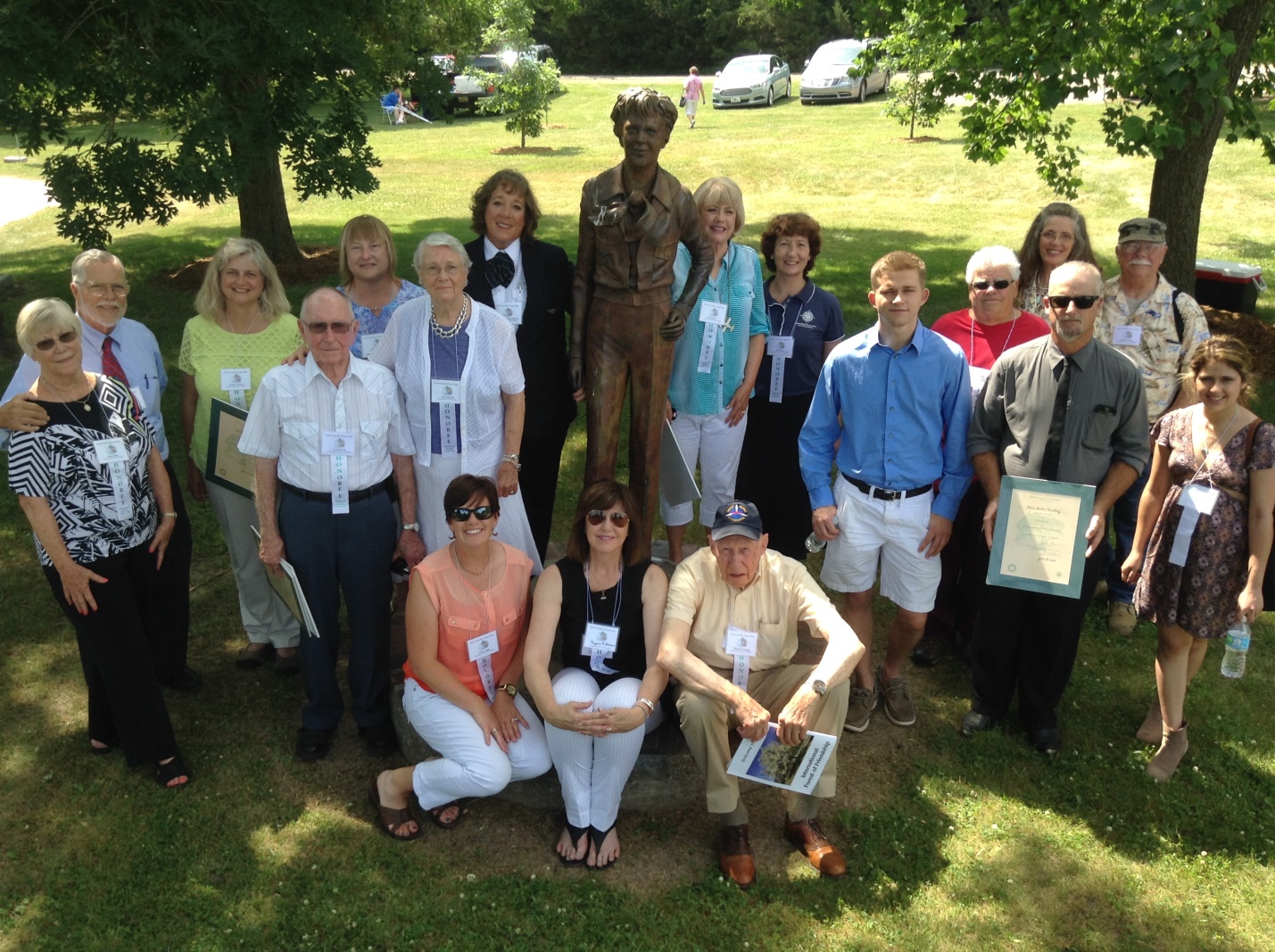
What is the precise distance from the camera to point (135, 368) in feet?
15.0

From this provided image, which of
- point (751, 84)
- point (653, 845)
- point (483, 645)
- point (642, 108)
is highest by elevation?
point (751, 84)

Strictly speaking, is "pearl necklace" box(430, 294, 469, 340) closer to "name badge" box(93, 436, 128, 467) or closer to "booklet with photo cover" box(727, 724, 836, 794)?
"name badge" box(93, 436, 128, 467)

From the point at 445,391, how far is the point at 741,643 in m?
1.60

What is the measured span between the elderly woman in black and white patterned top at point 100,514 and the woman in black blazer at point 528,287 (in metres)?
1.59

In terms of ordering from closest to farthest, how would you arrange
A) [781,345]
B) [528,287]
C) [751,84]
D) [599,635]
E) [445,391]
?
[599,635]
[445,391]
[528,287]
[781,345]
[751,84]

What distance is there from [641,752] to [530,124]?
21025 millimetres

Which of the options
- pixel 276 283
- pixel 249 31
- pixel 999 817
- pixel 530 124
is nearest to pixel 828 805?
pixel 999 817

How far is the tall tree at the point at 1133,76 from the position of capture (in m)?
6.16

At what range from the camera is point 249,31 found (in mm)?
6414

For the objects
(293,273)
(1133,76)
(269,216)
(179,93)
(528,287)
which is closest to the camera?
(528,287)

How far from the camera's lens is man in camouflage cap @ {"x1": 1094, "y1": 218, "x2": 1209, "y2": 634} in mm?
4871

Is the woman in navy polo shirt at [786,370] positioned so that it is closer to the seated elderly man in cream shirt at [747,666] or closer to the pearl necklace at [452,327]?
the seated elderly man in cream shirt at [747,666]

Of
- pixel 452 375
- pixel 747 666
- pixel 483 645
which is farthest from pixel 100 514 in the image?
pixel 747 666

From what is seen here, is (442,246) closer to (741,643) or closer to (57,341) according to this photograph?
(57,341)
